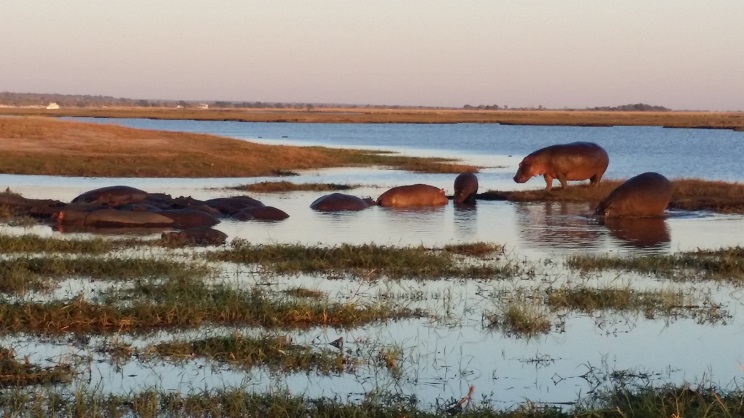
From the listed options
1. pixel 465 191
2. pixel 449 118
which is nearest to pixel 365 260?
pixel 465 191

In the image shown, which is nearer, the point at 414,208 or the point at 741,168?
the point at 414,208

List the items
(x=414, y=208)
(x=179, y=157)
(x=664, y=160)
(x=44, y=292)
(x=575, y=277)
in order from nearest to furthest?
(x=44, y=292)
(x=575, y=277)
(x=414, y=208)
(x=179, y=157)
(x=664, y=160)

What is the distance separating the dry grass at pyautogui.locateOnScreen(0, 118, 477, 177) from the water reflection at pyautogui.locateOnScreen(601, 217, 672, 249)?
13.7 metres

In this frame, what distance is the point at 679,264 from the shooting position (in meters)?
12.1

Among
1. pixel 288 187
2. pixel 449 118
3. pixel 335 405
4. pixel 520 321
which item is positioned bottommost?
pixel 449 118

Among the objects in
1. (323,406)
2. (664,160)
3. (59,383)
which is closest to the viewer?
(323,406)

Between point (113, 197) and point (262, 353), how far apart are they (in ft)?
34.3

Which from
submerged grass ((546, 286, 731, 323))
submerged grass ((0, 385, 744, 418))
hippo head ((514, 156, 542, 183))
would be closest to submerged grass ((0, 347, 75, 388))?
submerged grass ((0, 385, 744, 418))

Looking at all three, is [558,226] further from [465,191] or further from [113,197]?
[113,197]

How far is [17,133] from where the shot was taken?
34906 millimetres

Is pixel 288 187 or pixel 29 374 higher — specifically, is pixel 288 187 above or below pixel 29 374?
below

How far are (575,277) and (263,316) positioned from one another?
12.9ft

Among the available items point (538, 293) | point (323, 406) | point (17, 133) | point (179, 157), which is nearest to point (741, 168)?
point (179, 157)

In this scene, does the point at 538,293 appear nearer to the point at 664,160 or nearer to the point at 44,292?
the point at 44,292
